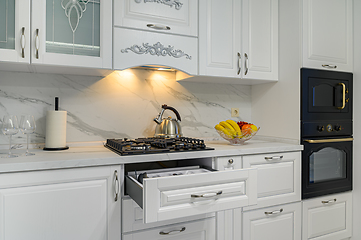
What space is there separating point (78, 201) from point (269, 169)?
1.24m

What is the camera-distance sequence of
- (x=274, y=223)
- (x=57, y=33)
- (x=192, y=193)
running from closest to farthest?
(x=192, y=193), (x=57, y=33), (x=274, y=223)

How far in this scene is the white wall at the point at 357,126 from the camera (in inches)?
84.4

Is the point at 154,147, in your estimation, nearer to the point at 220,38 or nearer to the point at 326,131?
the point at 220,38

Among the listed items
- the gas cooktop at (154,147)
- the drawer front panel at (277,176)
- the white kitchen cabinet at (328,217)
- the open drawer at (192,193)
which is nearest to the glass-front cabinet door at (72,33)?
the gas cooktop at (154,147)

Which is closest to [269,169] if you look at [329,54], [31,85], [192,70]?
[192,70]

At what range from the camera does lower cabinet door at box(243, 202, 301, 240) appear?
1.83 metres

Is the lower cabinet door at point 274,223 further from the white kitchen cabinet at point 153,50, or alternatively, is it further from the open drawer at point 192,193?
the white kitchen cabinet at point 153,50

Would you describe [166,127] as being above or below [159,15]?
below

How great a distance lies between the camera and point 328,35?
2117mm

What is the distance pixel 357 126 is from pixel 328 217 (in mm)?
751

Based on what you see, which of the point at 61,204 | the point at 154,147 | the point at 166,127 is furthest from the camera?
the point at 166,127

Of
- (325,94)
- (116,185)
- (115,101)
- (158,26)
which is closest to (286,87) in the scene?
(325,94)

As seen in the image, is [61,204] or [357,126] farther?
[357,126]

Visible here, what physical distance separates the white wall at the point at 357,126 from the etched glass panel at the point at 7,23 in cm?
241
